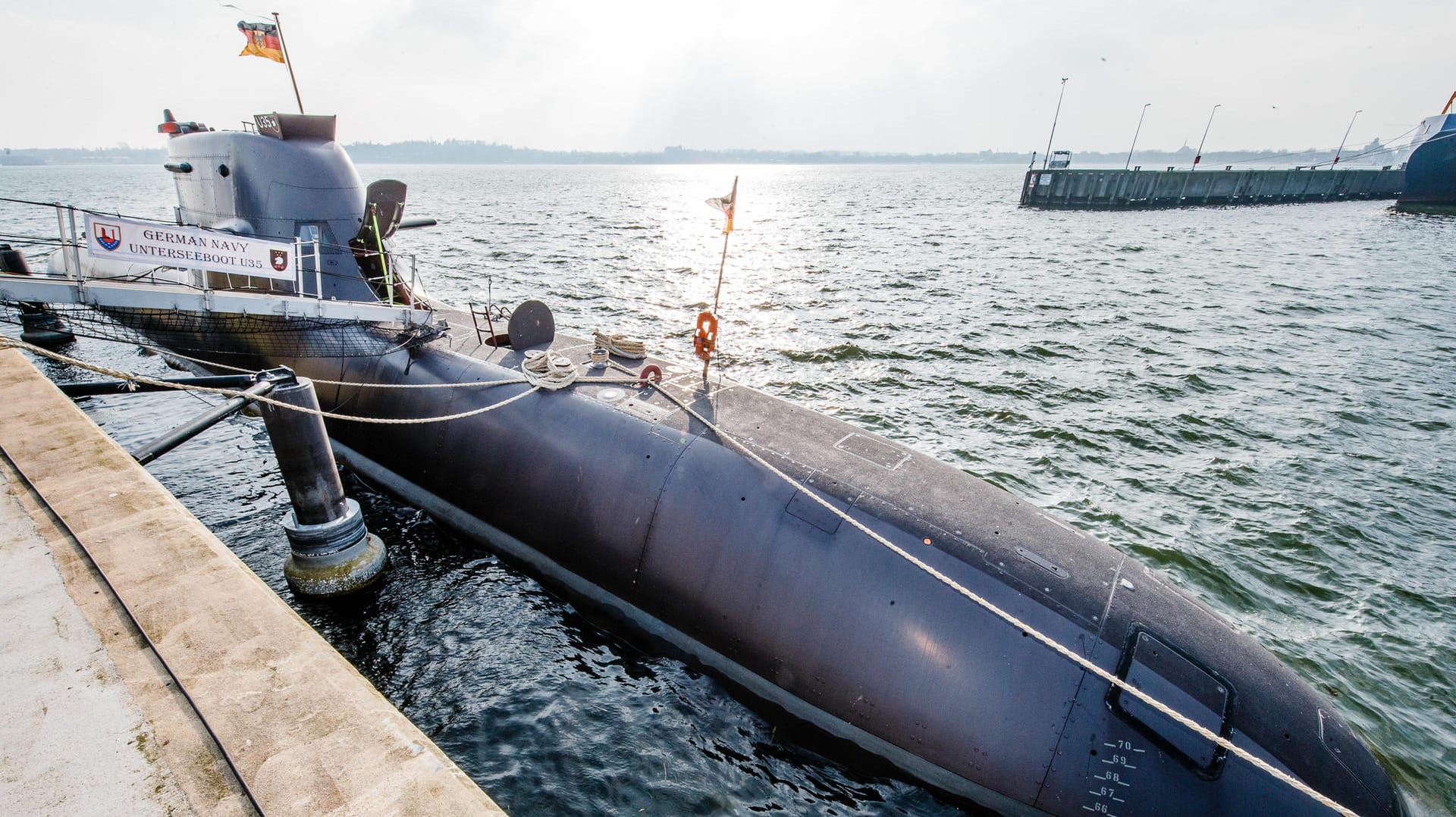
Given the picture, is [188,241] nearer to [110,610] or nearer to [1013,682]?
[110,610]

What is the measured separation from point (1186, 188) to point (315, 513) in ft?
338

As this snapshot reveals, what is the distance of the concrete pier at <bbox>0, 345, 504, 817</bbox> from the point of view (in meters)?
3.35

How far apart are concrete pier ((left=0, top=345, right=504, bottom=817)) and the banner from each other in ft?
19.1

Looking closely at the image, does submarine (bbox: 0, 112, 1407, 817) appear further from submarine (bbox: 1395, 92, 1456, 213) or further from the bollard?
submarine (bbox: 1395, 92, 1456, 213)

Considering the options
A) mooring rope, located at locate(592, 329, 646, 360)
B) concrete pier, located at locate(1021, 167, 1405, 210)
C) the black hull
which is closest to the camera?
the black hull

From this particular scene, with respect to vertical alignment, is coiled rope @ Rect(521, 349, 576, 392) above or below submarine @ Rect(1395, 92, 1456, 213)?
below

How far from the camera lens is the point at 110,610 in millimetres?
4562

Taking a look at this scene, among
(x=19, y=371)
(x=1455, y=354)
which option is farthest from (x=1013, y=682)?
(x=1455, y=354)

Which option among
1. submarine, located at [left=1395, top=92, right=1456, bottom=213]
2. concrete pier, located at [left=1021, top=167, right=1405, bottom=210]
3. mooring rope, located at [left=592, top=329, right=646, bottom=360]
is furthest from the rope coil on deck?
submarine, located at [left=1395, top=92, right=1456, bottom=213]

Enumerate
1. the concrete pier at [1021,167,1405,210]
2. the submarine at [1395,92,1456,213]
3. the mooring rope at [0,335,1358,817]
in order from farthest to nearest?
the concrete pier at [1021,167,1405,210] → the submarine at [1395,92,1456,213] → the mooring rope at [0,335,1358,817]

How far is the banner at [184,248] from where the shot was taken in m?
9.40

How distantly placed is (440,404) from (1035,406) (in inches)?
572

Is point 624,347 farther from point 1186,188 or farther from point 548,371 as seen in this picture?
point 1186,188

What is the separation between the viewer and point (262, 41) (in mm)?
13812
